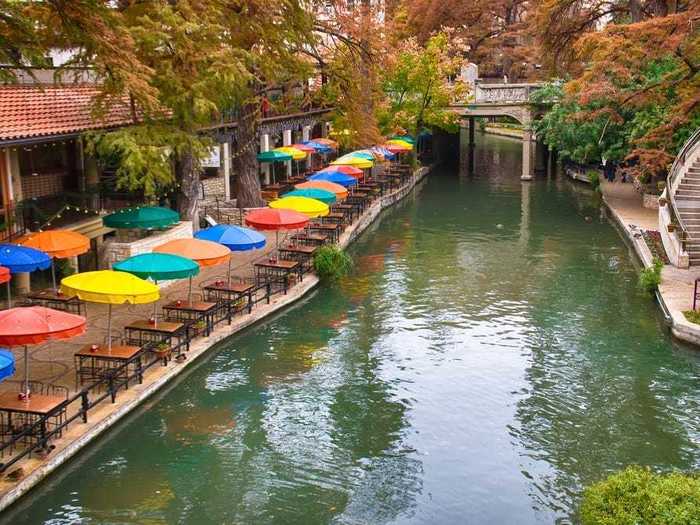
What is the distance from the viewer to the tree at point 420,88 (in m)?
56.6

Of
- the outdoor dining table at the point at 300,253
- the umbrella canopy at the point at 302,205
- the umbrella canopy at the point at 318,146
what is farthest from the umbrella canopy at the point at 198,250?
the umbrella canopy at the point at 318,146

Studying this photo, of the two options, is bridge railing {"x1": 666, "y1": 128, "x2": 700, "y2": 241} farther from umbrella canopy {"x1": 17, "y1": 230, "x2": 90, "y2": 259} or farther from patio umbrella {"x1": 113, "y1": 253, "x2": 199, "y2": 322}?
umbrella canopy {"x1": 17, "y1": 230, "x2": 90, "y2": 259}

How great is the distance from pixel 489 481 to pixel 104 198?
727 inches

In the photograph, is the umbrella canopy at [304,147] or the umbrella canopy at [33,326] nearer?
the umbrella canopy at [33,326]

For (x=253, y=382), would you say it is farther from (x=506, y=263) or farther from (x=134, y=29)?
(x=506, y=263)

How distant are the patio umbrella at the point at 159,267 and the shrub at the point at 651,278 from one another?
14.7 metres

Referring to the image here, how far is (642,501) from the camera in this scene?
41.0ft

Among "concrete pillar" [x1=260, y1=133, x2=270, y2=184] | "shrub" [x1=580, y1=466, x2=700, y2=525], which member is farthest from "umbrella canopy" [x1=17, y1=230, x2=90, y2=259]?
"concrete pillar" [x1=260, y1=133, x2=270, y2=184]

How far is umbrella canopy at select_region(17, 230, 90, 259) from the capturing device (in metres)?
22.7

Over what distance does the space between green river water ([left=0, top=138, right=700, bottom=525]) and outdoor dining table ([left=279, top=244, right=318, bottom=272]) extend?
1495 millimetres

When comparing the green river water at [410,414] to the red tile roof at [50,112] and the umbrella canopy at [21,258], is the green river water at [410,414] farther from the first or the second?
the red tile roof at [50,112]

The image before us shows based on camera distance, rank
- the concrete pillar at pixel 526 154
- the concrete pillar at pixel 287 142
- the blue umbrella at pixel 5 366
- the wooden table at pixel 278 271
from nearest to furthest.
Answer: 1. the blue umbrella at pixel 5 366
2. the wooden table at pixel 278 271
3. the concrete pillar at pixel 287 142
4. the concrete pillar at pixel 526 154

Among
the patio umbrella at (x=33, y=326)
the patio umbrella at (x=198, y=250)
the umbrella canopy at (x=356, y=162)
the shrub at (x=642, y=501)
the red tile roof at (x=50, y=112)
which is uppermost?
the red tile roof at (x=50, y=112)

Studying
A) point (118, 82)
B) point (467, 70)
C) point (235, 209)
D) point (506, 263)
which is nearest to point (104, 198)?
point (235, 209)
